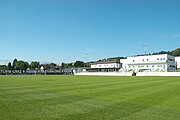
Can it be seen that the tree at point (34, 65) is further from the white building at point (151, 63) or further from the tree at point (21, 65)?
the white building at point (151, 63)

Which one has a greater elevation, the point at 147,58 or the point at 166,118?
the point at 147,58

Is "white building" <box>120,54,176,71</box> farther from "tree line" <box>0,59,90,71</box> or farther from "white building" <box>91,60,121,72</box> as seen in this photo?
"tree line" <box>0,59,90,71</box>

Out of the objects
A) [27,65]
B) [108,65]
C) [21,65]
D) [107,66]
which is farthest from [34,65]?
[108,65]

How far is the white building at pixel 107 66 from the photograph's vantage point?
134 meters

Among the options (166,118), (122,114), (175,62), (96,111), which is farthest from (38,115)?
(175,62)

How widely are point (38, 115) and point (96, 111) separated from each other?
258 centimetres

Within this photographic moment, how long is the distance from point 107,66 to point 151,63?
3460 centimetres

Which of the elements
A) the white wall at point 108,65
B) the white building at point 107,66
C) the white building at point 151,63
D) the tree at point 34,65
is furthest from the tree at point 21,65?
the white building at point 151,63

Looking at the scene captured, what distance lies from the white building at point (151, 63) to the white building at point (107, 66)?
6.76 meters

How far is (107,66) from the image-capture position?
14188cm

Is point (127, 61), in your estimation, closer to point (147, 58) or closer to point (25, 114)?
point (147, 58)

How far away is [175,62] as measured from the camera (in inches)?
4658

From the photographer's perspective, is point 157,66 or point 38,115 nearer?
point 38,115

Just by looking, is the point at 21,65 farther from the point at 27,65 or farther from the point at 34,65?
the point at 34,65
